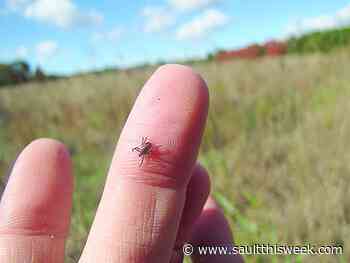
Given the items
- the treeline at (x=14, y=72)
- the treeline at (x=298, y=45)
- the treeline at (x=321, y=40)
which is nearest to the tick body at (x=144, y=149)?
the treeline at (x=298, y=45)

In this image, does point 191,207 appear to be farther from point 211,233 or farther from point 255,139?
A: point 255,139

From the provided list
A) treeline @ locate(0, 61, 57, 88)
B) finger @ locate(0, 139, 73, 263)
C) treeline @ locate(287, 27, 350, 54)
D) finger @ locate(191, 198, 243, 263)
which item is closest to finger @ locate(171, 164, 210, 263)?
finger @ locate(191, 198, 243, 263)

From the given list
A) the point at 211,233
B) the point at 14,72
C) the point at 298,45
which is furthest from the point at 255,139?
the point at 298,45

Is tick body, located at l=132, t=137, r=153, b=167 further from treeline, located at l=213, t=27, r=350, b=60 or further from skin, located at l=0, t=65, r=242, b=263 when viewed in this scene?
treeline, located at l=213, t=27, r=350, b=60

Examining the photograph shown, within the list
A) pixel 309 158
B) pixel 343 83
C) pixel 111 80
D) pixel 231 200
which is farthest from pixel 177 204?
pixel 111 80

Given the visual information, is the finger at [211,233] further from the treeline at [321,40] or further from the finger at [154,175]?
the treeline at [321,40]
